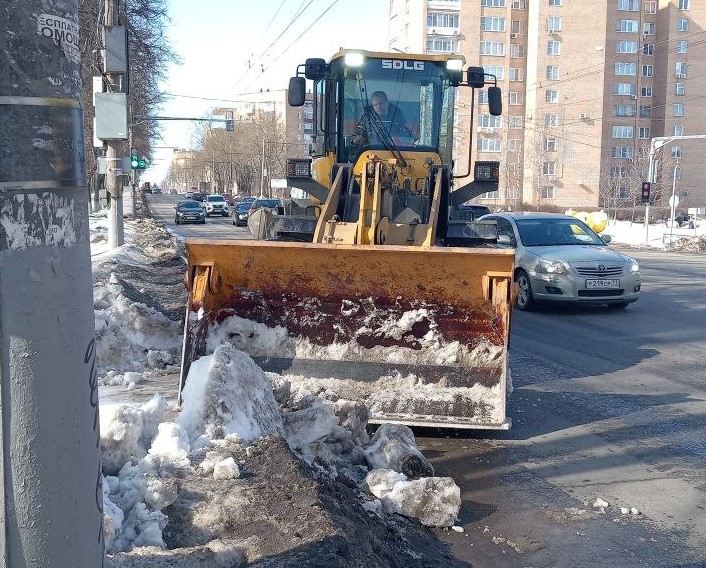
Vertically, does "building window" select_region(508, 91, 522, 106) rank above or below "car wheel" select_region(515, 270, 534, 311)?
above

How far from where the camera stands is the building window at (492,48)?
78.8m

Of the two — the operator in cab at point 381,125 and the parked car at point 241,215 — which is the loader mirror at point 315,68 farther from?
the parked car at point 241,215

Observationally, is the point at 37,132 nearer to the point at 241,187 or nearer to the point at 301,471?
the point at 301,471

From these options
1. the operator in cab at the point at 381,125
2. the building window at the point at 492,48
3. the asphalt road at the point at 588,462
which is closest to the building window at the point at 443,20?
the building window at the point at 492,48

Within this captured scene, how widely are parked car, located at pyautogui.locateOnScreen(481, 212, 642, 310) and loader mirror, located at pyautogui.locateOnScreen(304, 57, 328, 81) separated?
4987 millimetres

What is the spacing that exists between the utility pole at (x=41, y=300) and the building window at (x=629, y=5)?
8861cm

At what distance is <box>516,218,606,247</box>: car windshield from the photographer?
14211 millimetres

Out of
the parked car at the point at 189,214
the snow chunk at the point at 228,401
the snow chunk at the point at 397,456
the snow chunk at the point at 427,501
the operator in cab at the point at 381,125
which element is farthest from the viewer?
the parked car at the point at 189,214

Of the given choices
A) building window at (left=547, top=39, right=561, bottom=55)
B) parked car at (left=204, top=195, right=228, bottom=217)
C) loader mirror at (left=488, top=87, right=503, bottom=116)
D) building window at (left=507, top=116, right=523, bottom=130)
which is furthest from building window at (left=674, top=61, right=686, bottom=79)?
loader mirror at (left=488, top=87, right=503, bottom=116)

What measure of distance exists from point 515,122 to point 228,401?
79.7 metres

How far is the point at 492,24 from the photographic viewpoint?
259 ft

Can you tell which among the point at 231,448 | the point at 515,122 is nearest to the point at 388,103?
the point at 231,448

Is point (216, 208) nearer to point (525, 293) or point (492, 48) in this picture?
point (492, 48)

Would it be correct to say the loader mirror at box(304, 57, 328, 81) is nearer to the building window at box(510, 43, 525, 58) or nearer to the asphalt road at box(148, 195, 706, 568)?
the asphalt road at box(148, 195, 706, 568)
